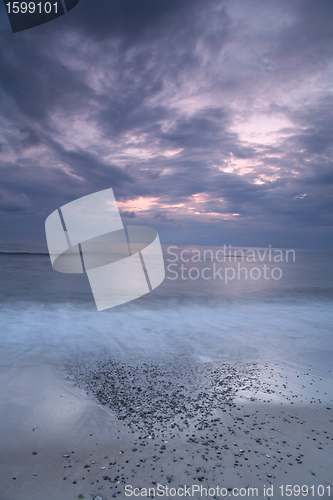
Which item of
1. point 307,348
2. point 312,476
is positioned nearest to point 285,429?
point 312,476

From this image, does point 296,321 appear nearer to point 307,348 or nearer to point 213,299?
point 307,348

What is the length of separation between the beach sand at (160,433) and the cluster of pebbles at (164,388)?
0.02 m

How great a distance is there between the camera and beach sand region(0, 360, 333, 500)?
229cm

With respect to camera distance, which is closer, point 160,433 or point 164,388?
point 160,433

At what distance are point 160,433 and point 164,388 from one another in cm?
103

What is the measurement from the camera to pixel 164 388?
12.7ft

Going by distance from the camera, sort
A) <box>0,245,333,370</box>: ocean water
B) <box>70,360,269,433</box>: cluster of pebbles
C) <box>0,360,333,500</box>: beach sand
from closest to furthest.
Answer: <box>0,360,333,500</box>: beach sand → <box>70,360,269,433</box>: cluster of pebbles → <box>0,245,333,370</box>: ocean water

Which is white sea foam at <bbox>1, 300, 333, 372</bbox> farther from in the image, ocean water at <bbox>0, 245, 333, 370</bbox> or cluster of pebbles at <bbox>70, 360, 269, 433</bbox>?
cluster of pebbles at <bbox>70, 360, 269, 433</bbox>

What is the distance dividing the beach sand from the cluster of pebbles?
2 cm

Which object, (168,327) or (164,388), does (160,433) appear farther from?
(168,327)

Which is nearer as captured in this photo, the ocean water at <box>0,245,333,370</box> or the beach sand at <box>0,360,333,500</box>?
the beach sand at <box>0,360,333,500</box>

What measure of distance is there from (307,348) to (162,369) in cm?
370

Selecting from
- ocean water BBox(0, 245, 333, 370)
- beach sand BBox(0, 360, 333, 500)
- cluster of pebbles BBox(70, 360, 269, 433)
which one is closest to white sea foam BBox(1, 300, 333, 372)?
ocean water BBox(0, 245, 333, 370)

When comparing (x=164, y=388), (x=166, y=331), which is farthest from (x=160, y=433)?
(x=166, y=331)
